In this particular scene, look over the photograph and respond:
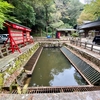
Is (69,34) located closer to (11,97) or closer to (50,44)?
(50,44)

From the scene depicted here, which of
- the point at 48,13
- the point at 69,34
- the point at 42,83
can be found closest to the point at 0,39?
the point at 42,83

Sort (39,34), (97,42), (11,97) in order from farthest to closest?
(39,34) < (97,42) < (11,97)

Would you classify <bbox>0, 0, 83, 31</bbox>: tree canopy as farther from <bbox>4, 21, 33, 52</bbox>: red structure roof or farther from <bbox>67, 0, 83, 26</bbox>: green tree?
<bbox>4, 21, 33, 52</bbox>: red structure roof

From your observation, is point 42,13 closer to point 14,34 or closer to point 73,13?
point 73,13

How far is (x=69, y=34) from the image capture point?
30.0 metres

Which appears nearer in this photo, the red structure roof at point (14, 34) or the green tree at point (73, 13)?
the red structure roof at point (14, 34)

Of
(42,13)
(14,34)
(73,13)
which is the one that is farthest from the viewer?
(73,13)

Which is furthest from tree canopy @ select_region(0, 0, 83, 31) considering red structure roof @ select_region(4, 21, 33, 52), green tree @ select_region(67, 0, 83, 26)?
red structure roof @ select_region(4, 21, 33, 52)

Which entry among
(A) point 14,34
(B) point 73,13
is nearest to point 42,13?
(B) point 73,13

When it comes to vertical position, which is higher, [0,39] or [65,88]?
[0,39]

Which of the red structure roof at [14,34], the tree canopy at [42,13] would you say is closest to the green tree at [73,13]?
the tree canopy at [42,13]

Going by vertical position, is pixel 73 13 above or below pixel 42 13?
above

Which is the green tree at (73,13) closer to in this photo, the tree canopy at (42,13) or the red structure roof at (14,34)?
the tree canopy at (42,13)

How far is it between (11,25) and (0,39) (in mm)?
8279
